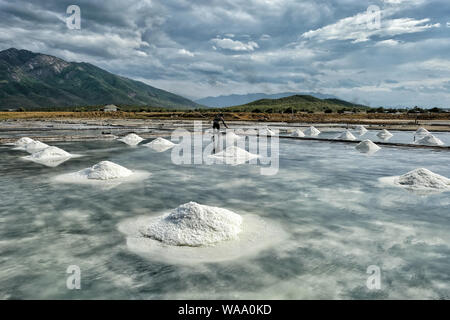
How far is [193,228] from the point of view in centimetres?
391

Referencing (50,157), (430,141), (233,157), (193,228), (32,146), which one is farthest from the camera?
(430,141)

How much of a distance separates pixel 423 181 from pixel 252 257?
5.13 meters

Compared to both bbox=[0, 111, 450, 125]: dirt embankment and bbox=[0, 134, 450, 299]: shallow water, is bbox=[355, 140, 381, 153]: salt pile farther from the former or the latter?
bbox=[0, 111, 450, 125]: dirt embankment

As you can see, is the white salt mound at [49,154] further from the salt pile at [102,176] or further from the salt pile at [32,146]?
the salt pile at [102,176]

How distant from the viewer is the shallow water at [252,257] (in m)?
2.84

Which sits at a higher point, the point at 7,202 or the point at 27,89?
the point at 27,89

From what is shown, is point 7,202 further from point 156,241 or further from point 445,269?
point 445,269

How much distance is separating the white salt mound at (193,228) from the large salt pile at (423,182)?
178 inches

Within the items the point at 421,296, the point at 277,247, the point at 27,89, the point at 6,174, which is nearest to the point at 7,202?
the point at 6,174

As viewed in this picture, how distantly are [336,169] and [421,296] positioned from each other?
6.19 metres

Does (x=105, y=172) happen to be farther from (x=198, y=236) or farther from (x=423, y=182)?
(x=423, y=182)

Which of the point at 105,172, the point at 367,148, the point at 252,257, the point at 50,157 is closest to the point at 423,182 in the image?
the point at 252,257

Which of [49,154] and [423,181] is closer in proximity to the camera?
[423,181]
